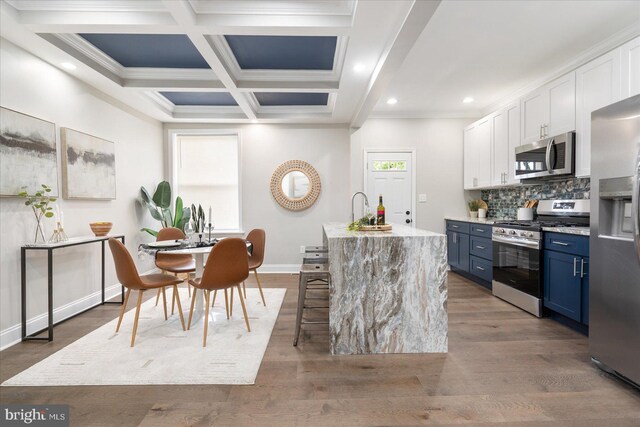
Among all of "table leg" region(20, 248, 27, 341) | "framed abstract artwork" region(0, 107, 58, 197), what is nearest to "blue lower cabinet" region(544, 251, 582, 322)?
"table leg" region(20, 248, 27, 341)

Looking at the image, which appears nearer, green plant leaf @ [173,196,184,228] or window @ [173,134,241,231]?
green plant leaf @ [173,196,184,228]

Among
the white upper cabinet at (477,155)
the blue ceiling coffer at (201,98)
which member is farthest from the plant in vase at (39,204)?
the white upper cabinet at (477,155)

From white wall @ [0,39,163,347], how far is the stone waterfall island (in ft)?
8.82

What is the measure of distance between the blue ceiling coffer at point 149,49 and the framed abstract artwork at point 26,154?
942 millimetres

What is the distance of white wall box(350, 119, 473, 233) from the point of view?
507 centimetres

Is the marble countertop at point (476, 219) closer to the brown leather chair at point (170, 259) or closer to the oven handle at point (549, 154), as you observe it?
the oven handle at point (549, 154)

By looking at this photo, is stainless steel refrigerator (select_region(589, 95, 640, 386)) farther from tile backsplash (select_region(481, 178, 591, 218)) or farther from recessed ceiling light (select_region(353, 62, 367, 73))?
recessed ceiling light (select_region(353, 62, 367, 73))

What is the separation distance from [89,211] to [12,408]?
2.25 meters

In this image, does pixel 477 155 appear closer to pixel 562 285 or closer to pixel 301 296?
pixel 562 285

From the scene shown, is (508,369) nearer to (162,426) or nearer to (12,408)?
(162,426)

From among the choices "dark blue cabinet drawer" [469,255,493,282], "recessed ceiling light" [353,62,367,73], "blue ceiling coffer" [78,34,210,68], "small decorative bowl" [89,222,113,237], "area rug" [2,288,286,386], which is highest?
"blue ceiling coffer" [78,34,210,68]

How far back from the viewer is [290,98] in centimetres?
437

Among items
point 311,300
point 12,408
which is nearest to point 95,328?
point 12,408

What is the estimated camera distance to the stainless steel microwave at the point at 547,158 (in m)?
3.06
